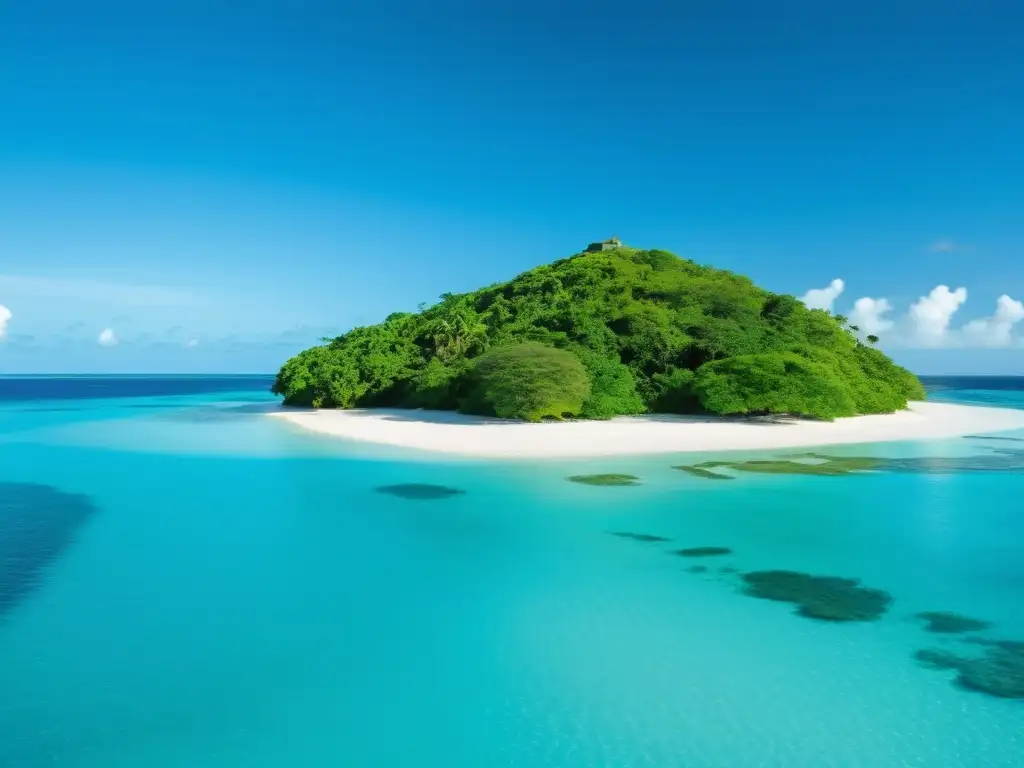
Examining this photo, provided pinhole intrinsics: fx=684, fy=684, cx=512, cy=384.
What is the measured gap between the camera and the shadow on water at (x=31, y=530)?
31.9ft

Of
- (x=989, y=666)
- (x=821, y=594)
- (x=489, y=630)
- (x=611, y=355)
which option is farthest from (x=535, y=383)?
(x=989, y=666)

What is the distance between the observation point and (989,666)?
6.98m

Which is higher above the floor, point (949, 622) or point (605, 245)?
point (605, 245)

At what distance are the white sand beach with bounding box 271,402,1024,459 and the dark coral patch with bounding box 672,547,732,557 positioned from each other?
35.3ft

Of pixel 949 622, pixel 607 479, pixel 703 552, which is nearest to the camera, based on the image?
pixel 949 622

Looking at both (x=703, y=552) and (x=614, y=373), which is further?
(x=614, y=373)

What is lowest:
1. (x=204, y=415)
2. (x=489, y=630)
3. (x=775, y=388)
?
(x=489, y=630)

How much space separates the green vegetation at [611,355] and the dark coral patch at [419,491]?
14449 millimetres

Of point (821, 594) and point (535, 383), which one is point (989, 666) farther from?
point (535, 383)

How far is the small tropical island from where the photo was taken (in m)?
29.6

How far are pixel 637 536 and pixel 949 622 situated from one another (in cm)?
506

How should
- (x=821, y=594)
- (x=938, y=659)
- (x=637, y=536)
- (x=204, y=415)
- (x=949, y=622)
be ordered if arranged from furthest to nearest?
(x=204, y=415) → (x=637, y=536) → (x=821, y=594) → (x=949, y=622) → (x=938, y=659)

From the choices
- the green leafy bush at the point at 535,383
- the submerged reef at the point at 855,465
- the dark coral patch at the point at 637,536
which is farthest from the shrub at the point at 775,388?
the dark coral patch at the point at 637,536

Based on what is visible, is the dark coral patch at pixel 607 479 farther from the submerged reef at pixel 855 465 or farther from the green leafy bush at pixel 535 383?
the green leafy bush at pixel 535 383
